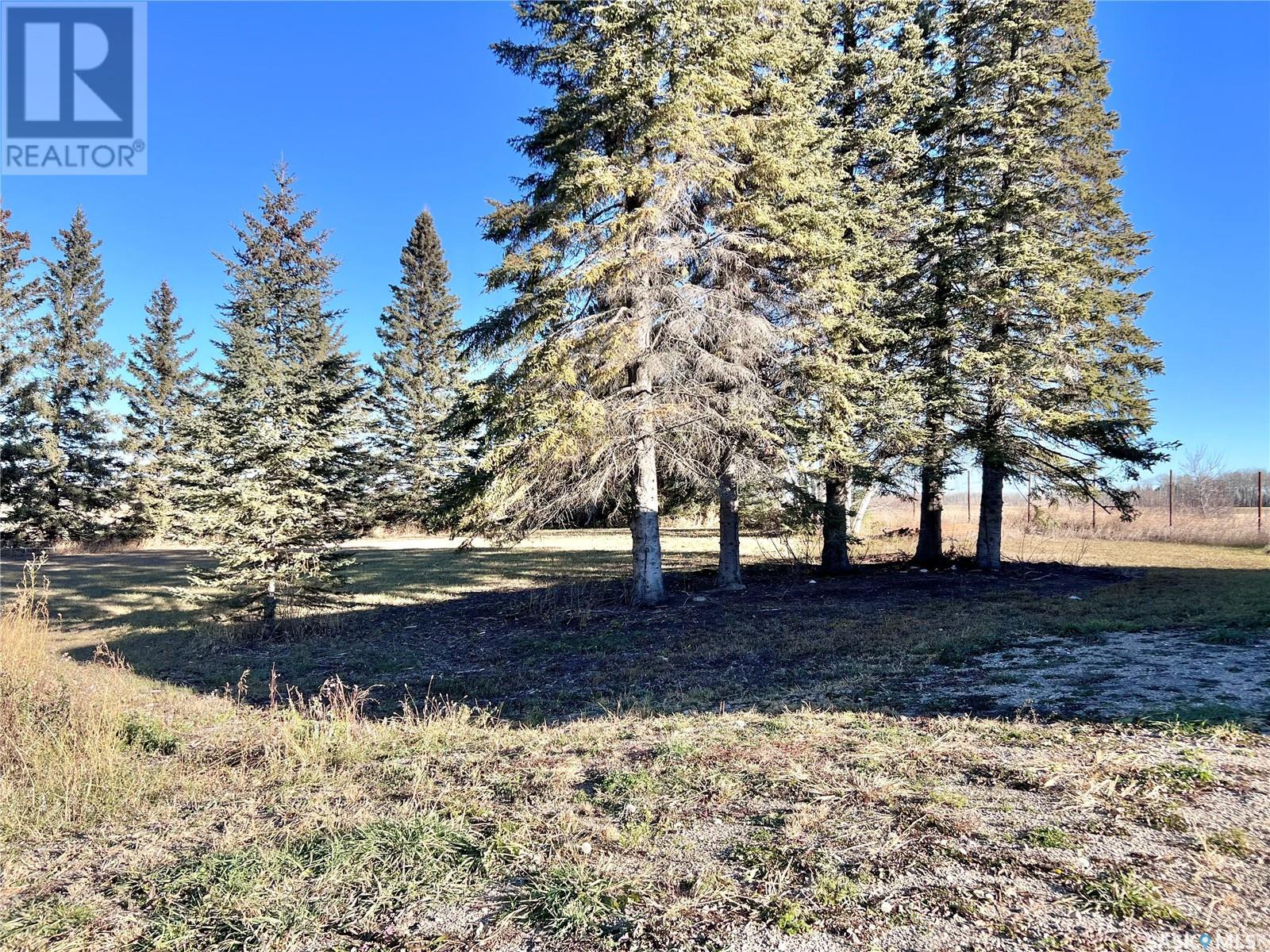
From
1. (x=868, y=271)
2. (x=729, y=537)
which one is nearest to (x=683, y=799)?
(x=729, y=537)

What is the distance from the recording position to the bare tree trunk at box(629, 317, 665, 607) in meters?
10.3

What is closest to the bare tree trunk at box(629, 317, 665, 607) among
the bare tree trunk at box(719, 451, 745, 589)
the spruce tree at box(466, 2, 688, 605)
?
the spruce tree at box(466, 2, 688, 605)

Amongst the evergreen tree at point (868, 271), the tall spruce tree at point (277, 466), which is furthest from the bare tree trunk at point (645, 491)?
the tall spruce tree at point (277, 466)

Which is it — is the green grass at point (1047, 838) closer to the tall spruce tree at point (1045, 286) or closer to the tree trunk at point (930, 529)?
the tall spruce tree at point (1045, 286)

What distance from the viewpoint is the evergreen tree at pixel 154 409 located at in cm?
2812

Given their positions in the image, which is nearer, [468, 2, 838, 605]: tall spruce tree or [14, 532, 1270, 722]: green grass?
[14, 532, 1270, 722]: green grass

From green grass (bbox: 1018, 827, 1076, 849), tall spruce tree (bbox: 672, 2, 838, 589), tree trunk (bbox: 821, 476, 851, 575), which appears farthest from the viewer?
tree trunk (bbox: 821, 476, 851, 575)

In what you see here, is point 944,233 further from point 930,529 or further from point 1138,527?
point 1138,527

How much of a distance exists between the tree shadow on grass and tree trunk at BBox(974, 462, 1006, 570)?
→ 0.46m

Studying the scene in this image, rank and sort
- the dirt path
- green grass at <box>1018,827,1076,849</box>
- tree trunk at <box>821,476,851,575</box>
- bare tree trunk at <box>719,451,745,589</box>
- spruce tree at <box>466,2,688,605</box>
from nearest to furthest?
green grass at <box>1018,827,1076,849</box> < the dirt path < spruce tree at <box>466,2,688,605</box> < bare tree trunk at <box>719,451,745,589</box> < tree trunk at <box>821,476,851,575</box>

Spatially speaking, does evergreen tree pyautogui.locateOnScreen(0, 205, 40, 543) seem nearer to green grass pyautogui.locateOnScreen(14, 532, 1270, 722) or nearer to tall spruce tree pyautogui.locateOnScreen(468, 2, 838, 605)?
green grass pyautogui.locateOnScreen(14, 532, 1270, 722)

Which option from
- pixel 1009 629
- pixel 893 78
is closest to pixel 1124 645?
pixel 1009 629

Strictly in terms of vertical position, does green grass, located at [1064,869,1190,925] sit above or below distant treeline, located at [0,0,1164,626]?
below

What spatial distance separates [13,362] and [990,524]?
34.7 metres
